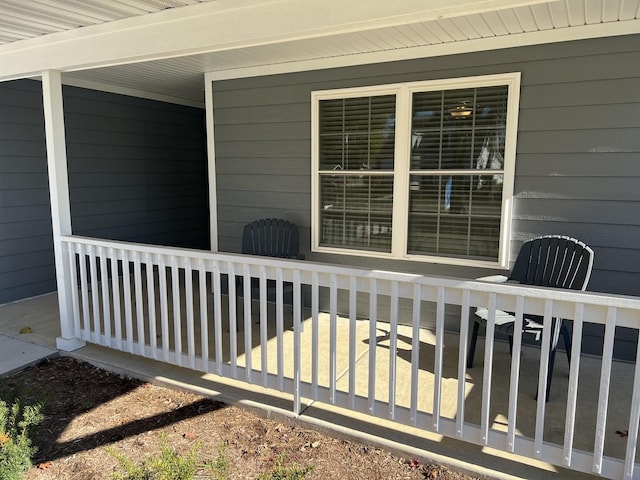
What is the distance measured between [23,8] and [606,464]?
3685 mm

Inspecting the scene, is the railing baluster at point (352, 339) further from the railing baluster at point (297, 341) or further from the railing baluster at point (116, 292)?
the railing baluster at point (116, 292)

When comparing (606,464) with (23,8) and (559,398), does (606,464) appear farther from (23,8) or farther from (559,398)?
(23,8)

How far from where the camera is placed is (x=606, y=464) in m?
1.95

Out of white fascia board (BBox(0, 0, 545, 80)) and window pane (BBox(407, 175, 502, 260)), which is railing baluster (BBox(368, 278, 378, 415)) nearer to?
white fascia board (BBox(0, 0, 545, 80))

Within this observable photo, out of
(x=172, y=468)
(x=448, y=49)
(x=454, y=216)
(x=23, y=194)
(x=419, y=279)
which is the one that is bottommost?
(x=172, y=468)

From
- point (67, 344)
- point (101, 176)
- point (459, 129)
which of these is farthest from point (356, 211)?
point (101, 176)

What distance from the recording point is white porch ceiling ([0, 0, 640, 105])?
7.14 ft

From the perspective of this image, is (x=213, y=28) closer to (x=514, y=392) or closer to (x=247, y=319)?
(x=247, y=319)

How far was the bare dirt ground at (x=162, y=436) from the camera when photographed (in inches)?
88.9

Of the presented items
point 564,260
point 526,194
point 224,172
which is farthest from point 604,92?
point 224,172

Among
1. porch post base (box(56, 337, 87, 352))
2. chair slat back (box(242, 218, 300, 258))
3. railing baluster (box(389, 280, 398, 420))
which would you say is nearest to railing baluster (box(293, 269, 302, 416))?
railing baluster (box(389, 280, 398, 420))

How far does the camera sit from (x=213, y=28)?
253cm

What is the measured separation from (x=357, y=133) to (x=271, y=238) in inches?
48.9

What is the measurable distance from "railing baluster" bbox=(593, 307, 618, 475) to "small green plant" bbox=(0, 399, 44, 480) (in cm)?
243
